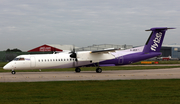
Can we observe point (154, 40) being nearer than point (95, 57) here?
No

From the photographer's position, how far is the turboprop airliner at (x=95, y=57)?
3008cm

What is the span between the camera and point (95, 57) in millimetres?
32062

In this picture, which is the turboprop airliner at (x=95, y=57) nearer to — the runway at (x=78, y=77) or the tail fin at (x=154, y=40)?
the tail fin at (x=154, y=40)

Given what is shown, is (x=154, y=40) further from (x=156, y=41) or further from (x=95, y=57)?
(x=95, y=57)

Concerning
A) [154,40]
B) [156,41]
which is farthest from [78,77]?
[156,41]

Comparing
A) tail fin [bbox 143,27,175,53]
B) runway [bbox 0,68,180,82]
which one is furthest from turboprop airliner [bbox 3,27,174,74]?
runway [bbox 0,68,180,82]

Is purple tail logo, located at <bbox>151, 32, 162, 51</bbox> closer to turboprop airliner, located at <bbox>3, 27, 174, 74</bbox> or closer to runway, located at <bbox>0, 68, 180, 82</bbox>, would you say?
turboprop airliner, located at <bbox>3, 27, 174, 74</bbox>

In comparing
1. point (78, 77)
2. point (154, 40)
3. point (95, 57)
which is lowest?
point (78, 77)

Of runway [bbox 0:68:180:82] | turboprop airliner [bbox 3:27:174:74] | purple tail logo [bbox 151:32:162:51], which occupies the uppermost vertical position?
purple tail logo [bbox 151:32:162:51]

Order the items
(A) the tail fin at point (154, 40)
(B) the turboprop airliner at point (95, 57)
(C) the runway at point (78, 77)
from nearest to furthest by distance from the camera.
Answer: (C) the runway at point (78, 77) < (B) the turboprop airliner at point (95, 57) < (A) the tail fin at point (154, 40)

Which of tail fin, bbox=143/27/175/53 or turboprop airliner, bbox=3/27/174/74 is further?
tail fin, bbox=143/27/175/53

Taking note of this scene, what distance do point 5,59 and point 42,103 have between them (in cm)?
6996

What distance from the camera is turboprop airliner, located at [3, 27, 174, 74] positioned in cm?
3008

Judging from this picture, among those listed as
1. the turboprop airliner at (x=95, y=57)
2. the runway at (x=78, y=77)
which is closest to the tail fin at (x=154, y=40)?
the turboprop airliner at (x=95, y=57)
